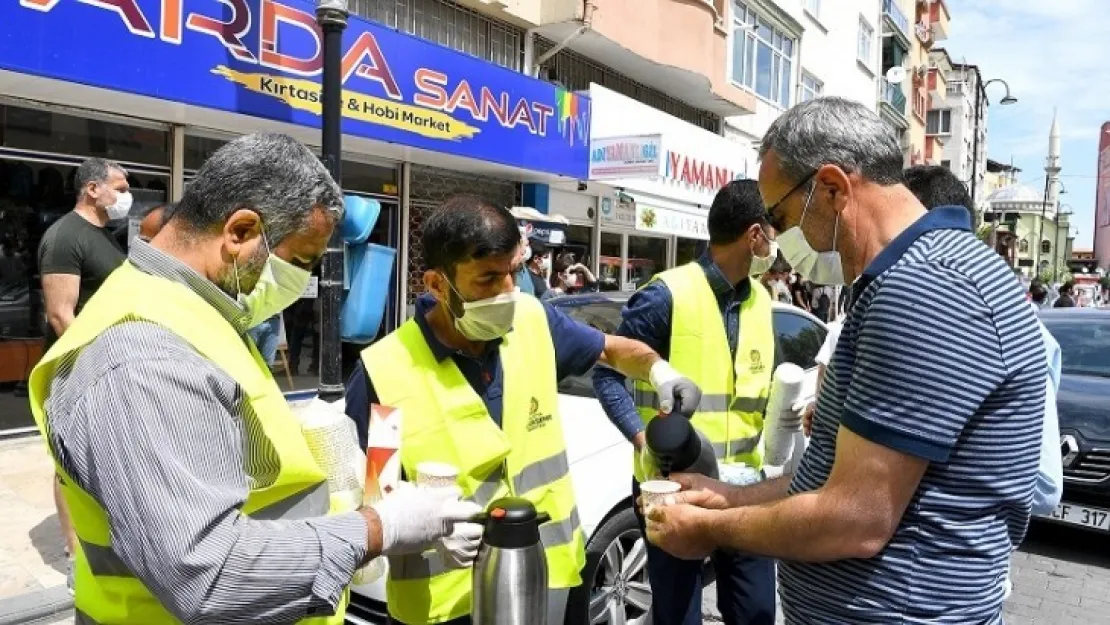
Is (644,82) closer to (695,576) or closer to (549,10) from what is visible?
(549,10)

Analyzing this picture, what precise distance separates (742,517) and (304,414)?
954mm

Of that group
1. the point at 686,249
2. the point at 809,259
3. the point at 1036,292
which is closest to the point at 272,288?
the point at 809,259

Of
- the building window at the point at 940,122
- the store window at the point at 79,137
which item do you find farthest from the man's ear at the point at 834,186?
the building window at the point at 940,122

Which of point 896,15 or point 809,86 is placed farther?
point 896,15

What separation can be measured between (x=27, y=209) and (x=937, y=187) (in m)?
7.01

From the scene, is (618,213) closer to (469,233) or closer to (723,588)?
(723,588)

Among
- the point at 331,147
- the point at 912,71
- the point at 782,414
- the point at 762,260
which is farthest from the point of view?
the point at 912,71

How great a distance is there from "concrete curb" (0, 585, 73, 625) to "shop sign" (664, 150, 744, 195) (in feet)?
38.9

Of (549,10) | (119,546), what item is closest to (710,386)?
(119,546)

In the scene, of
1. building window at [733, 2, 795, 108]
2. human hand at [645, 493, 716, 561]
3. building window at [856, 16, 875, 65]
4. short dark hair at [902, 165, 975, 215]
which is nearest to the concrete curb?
human hand at [645, 493, 716, 561]

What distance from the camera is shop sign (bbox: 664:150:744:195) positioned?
14.5 m

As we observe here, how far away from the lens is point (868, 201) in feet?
5.39

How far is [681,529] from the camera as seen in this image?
1780mm

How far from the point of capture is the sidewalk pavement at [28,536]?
3.86m
